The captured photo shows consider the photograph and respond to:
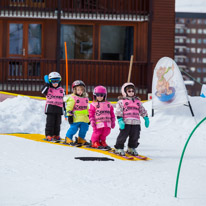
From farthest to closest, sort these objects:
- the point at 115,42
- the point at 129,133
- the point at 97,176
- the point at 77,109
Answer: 1. the point at 115,42
2. the point at 77,109
3. the point at 129,133
4. the point at 97,176

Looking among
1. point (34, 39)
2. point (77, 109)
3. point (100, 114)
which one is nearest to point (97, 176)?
point (100, 114)

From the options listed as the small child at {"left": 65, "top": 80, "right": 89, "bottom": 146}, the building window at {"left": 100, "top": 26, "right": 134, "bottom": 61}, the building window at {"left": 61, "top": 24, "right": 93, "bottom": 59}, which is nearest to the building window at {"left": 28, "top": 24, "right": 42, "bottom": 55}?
the building window at {"left": 61, "top": 24, "right": 93, "bottom": 59}

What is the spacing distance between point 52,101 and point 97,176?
3106 mm

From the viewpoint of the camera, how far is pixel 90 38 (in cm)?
1773

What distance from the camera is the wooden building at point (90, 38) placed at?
16.6 metres

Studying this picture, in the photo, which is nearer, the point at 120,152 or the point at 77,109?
the point at 120,152

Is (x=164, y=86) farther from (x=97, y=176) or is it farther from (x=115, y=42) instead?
(x=97, y=176)

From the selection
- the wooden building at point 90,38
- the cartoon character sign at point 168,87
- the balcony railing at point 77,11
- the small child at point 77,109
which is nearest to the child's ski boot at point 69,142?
the small child at point 77,109

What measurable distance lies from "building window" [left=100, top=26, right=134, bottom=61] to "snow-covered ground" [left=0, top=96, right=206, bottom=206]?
303 inches

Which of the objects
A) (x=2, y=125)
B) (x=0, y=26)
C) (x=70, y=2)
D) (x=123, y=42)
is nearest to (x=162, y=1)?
(x=123, y=42)

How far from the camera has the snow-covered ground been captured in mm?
5324

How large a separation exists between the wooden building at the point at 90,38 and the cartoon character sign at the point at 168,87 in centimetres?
398

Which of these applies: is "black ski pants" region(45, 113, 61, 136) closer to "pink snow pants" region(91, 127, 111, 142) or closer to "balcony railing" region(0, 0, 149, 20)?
"pink snow pants" region(91, 127, 111, 142)

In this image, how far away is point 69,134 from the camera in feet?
29.6
